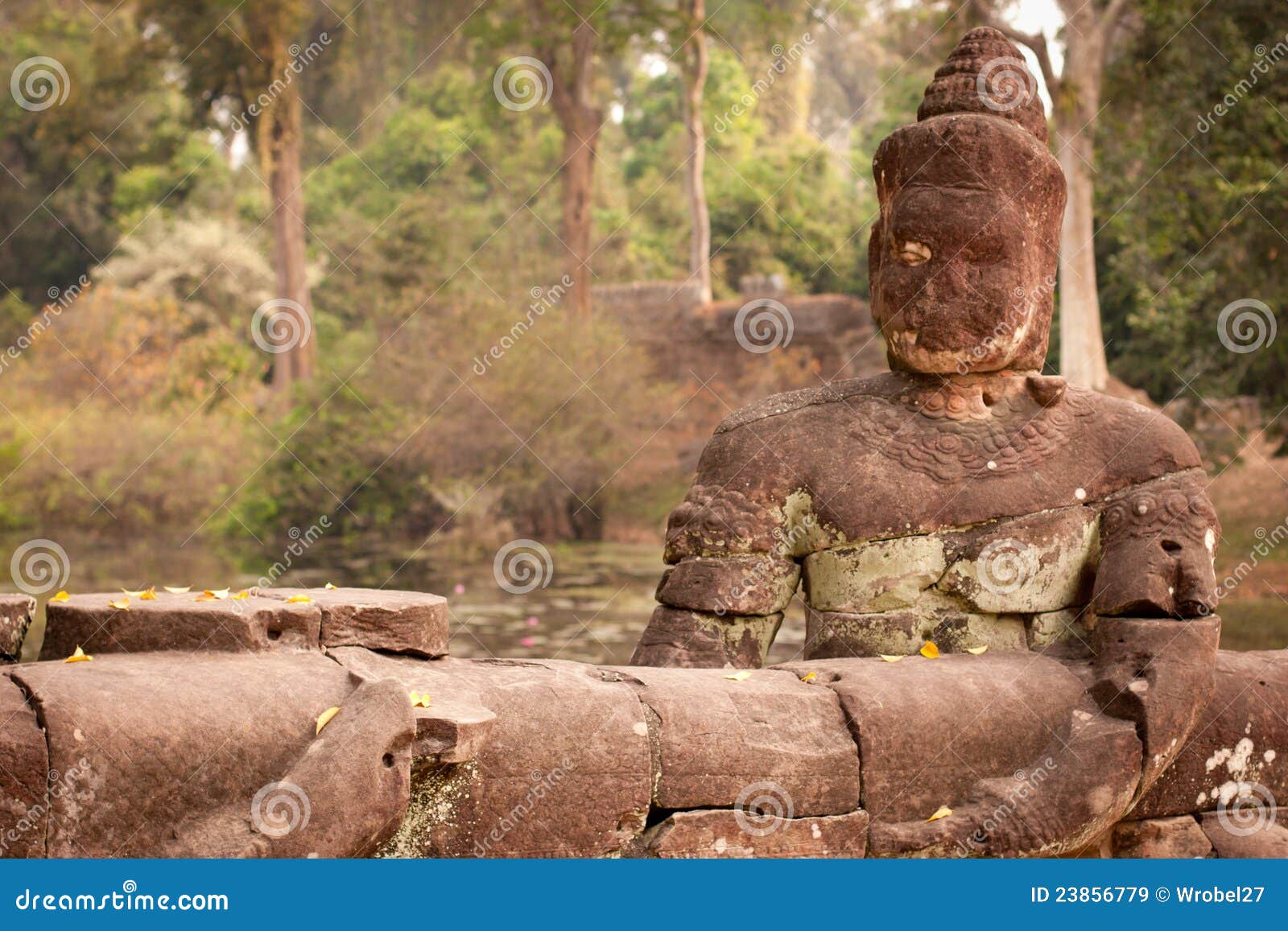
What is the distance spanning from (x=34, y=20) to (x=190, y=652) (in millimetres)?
27814

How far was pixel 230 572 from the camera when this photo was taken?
17.7 m

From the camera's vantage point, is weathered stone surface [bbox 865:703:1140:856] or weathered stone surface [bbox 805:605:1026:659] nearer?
weathered stone surface [bbox 865:703:1140:856]

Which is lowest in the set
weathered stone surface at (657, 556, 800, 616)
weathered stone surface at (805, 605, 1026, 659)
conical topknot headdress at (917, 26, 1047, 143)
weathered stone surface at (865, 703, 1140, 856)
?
weathered stone surface at (865, 703, 1140, 856)

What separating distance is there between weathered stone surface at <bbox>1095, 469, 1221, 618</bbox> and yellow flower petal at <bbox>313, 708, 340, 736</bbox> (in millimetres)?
2075

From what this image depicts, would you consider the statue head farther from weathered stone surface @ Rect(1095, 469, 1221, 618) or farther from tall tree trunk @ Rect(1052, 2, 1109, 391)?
tall tree trunk @ Rect(1052, 2, 1109, 391)

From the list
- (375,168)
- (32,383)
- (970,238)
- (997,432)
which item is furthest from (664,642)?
(375,168)

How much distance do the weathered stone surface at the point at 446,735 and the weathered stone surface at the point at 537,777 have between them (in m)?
0.10

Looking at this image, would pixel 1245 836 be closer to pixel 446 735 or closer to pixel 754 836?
pixel 754 836

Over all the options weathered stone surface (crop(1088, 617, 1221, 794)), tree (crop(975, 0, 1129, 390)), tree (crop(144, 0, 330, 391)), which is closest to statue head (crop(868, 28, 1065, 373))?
weathered stone surface (crop(1088, 617, 1221, 794))

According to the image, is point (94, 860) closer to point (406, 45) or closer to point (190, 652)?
point (190, 652)

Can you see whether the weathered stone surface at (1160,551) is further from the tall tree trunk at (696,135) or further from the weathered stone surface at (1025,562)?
the tall tree trunk at (696,135)

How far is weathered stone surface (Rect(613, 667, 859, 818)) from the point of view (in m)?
3.64

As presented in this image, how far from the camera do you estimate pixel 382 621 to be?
3.84 m

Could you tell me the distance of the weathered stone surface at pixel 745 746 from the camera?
3641mm
